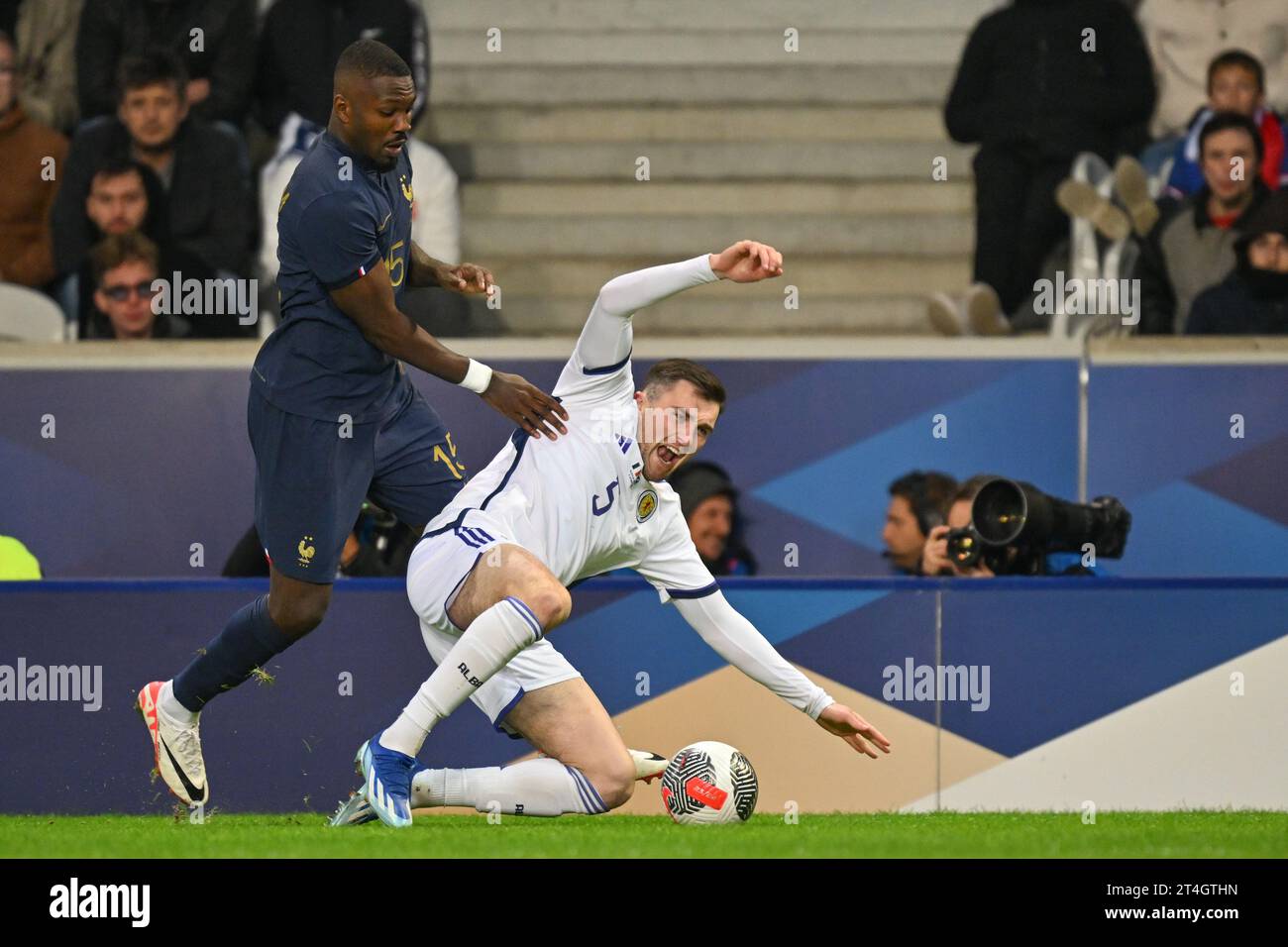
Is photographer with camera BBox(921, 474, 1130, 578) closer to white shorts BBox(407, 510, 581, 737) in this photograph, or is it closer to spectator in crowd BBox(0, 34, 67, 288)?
white shorts BBox(407, 510, 581, 737)

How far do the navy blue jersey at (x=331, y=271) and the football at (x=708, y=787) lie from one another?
134 cm

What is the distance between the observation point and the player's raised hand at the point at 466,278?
5.60m

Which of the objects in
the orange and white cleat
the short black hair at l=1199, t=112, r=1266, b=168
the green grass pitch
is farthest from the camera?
the short black hair at l=1199, t=112, r=1266, b=168

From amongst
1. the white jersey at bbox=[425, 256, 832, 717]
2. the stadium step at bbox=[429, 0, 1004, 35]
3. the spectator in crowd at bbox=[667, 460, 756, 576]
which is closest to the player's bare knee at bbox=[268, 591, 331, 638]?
the white jersey at bbox=[425, 256, 832, 717]

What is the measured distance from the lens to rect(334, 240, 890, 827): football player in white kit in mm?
5141

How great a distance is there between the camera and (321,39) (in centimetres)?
964

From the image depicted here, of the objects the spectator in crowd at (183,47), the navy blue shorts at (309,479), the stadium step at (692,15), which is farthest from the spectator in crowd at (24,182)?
the navy blue shorts at (309,479)

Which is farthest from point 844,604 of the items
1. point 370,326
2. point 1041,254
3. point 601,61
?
point 601,61

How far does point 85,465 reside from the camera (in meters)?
8.77

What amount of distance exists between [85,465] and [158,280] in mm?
996

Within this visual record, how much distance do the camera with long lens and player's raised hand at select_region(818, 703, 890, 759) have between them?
1598 mm
